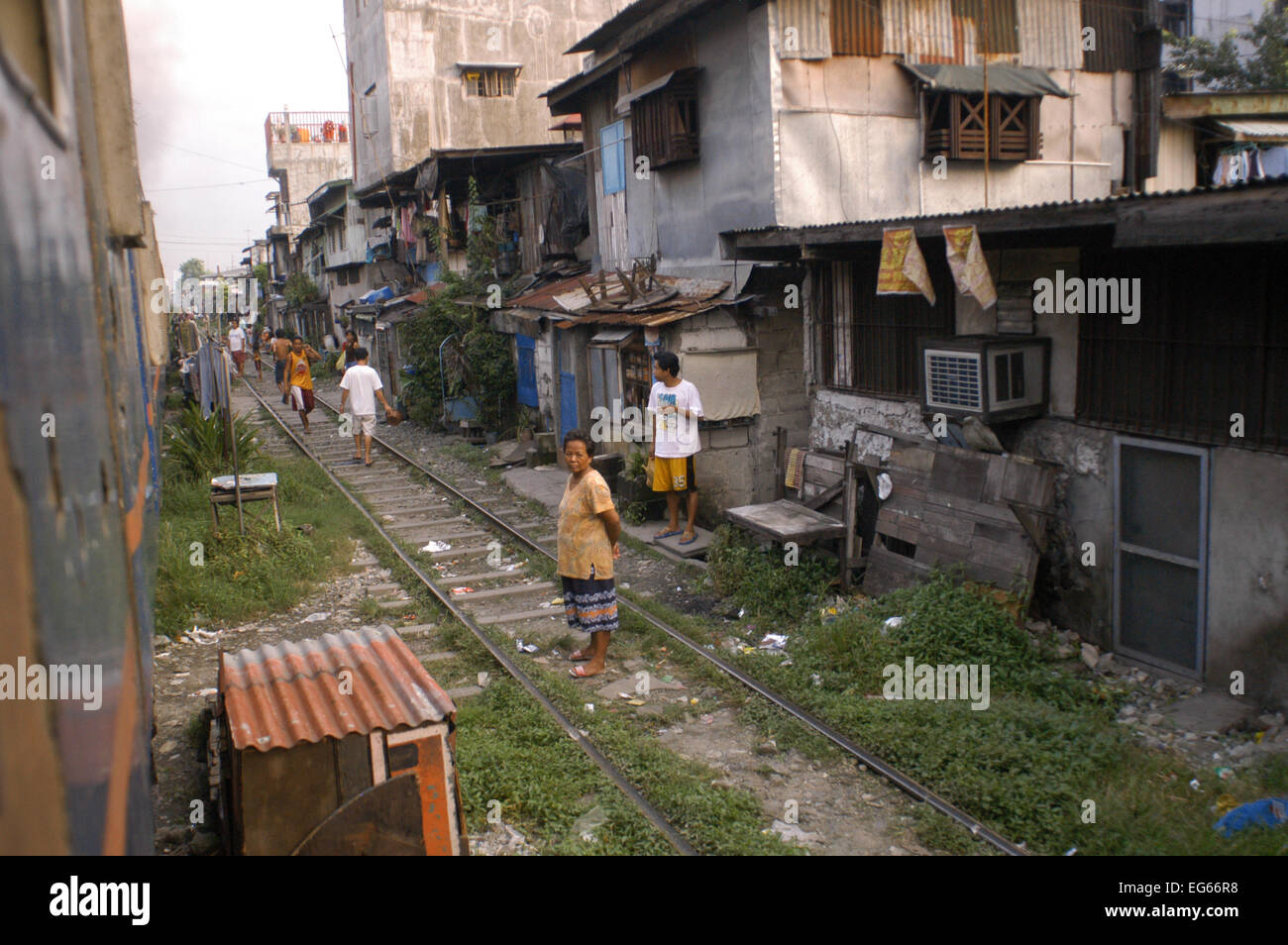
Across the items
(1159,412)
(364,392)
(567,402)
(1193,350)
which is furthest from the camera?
(567,402)

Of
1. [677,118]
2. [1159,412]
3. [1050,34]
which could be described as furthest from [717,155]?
[1159,412]

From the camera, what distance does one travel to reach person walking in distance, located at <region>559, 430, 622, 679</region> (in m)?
7.54

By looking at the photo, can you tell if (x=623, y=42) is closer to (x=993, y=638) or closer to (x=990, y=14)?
(x=990, y=14)

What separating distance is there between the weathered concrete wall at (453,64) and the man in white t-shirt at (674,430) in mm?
22129

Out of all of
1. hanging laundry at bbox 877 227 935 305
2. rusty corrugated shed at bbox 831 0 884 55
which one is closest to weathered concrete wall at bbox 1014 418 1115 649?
hanging laundry at bbox 877 227 935 305

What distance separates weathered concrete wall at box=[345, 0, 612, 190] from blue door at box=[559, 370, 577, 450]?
16.1m

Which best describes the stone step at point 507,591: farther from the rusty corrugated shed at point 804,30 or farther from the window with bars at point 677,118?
the rusty corrugated shed at point 804,30

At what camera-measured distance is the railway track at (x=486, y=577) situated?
597cm

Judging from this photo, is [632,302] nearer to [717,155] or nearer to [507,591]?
[717,155]

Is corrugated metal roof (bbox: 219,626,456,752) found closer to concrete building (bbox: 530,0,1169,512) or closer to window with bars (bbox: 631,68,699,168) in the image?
concrete building (bbox: 530,0,1169,512)

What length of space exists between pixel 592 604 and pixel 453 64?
92.8 ft

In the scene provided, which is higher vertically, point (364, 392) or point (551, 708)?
point (364, 392)

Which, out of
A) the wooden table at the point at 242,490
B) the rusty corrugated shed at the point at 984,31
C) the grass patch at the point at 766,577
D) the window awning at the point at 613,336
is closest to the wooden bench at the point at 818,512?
the grass patch at the point at 766,577

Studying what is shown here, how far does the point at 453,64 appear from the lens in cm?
3175
